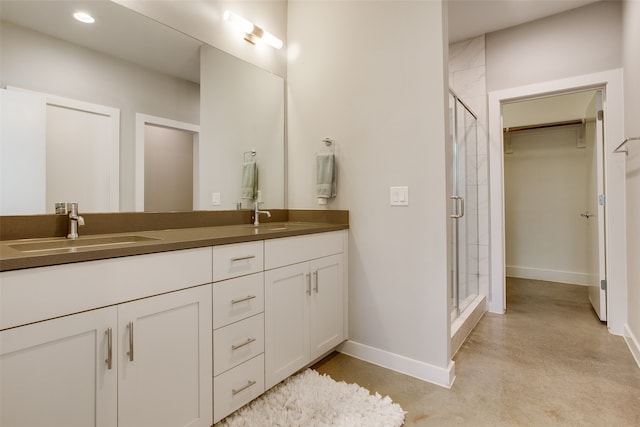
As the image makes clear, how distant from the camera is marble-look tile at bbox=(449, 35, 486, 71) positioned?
3066 mm

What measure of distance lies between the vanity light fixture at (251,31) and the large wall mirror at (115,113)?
210 mm

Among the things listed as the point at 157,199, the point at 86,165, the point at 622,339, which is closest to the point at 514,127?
the point at 622,339

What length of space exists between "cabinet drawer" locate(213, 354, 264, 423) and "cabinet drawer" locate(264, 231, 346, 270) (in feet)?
1.54

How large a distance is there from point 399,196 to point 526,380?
1.28m

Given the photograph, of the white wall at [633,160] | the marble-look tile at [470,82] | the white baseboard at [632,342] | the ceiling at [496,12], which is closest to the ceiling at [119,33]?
the ceiling at [496,12]

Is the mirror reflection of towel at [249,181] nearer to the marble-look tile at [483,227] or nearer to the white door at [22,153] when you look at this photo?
the white door at [22,153]

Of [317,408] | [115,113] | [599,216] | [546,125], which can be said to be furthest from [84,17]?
[546,125]

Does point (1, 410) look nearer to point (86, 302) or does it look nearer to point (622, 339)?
point (86, 302)

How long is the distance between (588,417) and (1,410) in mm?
2257

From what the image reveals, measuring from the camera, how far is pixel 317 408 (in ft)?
5.05

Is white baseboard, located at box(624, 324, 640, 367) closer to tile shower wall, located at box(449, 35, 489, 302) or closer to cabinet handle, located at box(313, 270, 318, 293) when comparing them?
tile shower wall, located at box(449, 35, 489, 302)

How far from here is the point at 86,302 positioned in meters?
0.96

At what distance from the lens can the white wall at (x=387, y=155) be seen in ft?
5.88

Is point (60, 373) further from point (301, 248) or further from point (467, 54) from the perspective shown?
point (467, 54)
